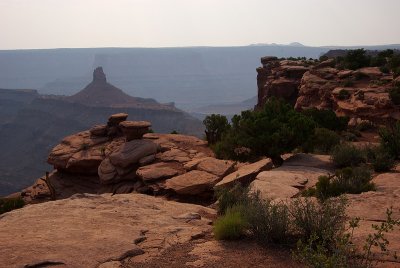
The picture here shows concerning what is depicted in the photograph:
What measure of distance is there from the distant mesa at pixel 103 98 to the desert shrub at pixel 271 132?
310ft

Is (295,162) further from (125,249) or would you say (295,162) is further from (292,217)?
(125,249)

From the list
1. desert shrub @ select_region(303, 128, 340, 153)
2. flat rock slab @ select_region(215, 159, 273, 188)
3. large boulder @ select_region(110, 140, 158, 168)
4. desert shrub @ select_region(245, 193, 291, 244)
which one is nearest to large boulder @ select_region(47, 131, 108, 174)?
large boulder @ select_region(110, 140, 158, 168)

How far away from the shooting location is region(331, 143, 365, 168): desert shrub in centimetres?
1140

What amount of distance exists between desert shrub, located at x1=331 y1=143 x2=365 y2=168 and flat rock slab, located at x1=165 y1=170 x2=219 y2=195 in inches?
137

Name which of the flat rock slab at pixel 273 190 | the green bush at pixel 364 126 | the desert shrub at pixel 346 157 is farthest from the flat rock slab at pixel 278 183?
the green bush at pixel 364 126

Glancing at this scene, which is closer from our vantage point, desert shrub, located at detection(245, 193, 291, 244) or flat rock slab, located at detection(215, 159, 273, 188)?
desert shrub, located at detection(245, 193, 291, 244)

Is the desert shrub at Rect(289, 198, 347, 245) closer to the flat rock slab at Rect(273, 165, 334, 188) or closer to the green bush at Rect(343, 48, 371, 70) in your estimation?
the flat rock slab at Rect(273, 165, 334, 188)

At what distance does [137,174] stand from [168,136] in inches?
192

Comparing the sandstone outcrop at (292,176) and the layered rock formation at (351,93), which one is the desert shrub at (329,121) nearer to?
the layered rock formation at (351,93)

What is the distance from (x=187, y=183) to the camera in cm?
1289

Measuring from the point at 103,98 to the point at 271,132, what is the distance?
10800cm

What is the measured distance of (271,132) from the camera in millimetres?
13211

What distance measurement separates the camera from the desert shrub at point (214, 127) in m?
19.8

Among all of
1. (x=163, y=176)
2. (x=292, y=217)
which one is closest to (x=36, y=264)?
(x=292, y=217)
